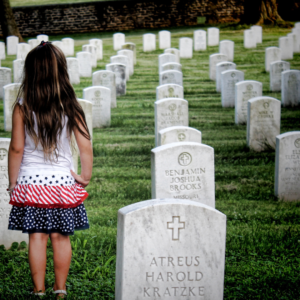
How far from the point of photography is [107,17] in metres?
32.3

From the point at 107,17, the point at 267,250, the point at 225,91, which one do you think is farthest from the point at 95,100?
the point at 107,17

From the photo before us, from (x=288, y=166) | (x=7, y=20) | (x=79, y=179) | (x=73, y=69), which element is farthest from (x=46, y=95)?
(x=7, y=20)

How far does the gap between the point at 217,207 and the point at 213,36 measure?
19031 millimetres

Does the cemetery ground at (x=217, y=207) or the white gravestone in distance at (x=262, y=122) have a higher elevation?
the white gravestone in distance at (x=262, y=122)

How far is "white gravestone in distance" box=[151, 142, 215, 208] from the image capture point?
5.38 metres

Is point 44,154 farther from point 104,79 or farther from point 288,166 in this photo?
point 104,79

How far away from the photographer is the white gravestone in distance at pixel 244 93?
432 inches

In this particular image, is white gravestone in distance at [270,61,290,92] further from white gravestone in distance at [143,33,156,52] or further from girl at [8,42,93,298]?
girl at [8,42,93,298]

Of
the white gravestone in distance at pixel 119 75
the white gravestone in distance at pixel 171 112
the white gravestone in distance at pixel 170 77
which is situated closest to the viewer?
the white gravestone in distance at pixel 171 112

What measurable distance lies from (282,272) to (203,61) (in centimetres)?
1691

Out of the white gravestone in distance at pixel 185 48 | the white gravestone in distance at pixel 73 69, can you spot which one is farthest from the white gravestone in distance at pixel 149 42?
the white gravestone in distance at pixel 73 69

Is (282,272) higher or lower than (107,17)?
lower

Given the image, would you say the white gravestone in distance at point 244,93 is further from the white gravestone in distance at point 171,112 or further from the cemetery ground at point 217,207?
the white gravestone in distance at point 171,112

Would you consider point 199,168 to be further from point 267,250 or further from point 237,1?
point 237,1
